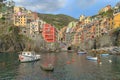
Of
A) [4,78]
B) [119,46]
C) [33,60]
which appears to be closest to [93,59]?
[33,60]

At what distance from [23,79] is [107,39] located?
145366mm

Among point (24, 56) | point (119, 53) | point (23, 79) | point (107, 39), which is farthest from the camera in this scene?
point (107, 39)

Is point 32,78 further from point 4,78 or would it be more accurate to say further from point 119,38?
point 119,38

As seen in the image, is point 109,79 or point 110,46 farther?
point 110,46

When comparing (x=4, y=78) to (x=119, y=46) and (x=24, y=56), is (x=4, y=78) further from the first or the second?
(x=119, y=46)

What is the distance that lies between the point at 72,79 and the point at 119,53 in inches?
4352

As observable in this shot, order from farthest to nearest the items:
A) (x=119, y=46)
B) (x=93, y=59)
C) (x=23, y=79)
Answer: (x=119, y=46) < (x=93, y=59) < (x=23, y=79)

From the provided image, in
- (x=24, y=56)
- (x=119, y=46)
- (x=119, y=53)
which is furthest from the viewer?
(x=119, y=46)

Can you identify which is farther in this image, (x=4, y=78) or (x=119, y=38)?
(x=119, y=38)

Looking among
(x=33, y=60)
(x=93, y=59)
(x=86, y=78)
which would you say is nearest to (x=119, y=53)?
(x=93, y=59)

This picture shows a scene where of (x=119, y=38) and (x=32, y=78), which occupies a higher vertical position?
(x=119, y=38)

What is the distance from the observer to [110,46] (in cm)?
19325

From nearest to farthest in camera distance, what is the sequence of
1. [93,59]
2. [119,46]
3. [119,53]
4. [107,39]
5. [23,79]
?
[23,79] < [93,59] < [119,53] < [119,46] < [107,39]

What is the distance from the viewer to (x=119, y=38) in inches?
7461
